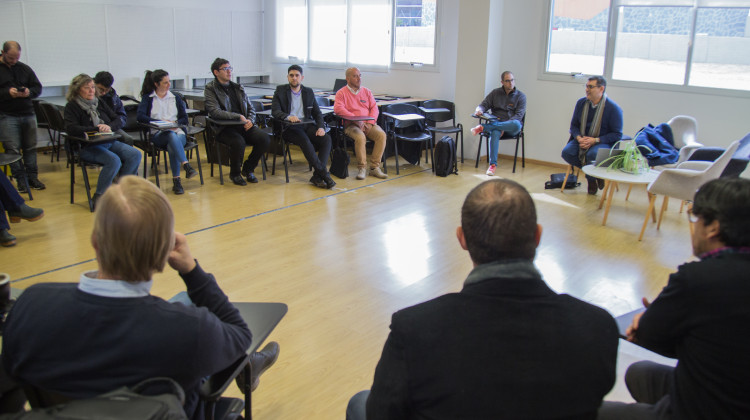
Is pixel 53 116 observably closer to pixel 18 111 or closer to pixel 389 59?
pixel 18 111

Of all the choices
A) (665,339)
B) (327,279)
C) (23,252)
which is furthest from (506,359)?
(23,252)

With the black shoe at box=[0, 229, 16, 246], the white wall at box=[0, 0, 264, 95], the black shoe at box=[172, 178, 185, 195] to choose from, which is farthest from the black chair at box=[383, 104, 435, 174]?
the black shoe at box=[0, 229, 16, 246]

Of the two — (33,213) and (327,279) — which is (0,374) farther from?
(33,213)

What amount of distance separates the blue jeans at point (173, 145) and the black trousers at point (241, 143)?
0.42 meters

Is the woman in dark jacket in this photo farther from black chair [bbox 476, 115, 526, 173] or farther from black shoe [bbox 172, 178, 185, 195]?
black chair [bbox 476, 115, 526, 173]

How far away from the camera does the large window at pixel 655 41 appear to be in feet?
20.0

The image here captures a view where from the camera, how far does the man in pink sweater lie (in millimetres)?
6660

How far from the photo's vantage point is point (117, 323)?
1.32m

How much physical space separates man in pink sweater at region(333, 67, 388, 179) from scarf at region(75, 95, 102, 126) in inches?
97.7

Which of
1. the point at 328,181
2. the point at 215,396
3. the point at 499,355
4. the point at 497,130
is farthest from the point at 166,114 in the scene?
the point at 499,355

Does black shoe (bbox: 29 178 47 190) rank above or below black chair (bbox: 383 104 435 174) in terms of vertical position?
below

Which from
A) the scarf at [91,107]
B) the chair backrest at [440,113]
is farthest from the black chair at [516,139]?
the scarf at [91,107]

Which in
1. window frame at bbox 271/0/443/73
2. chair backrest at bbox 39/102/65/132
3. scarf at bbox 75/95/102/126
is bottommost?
chair backrest at bbox 39/102/65/132

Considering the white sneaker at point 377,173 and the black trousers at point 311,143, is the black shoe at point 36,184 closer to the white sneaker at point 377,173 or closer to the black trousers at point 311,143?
the black trousers at point 311,143
